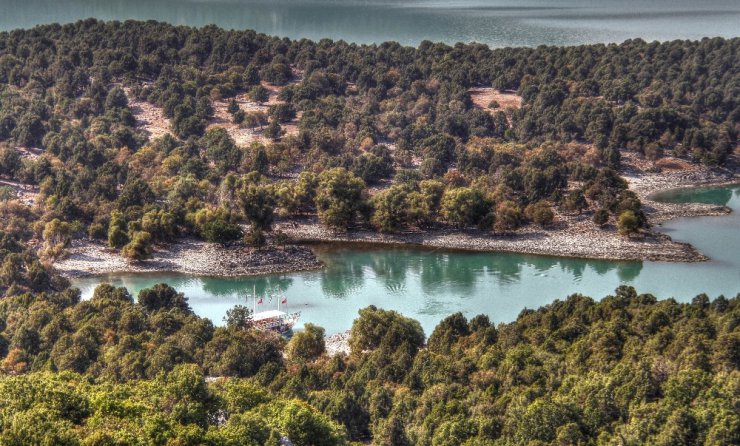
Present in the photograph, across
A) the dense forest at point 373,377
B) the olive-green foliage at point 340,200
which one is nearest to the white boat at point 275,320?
the dense forest at point 373,377

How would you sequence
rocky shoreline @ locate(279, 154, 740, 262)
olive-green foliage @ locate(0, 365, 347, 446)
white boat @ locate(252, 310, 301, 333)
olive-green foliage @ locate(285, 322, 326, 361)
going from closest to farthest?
olive-green foliage @ locate(0, 365, 347, 446)
olive-green foliage @ locate(285, 322, 326, 361)
white boat @ locate(252, 310, 301, 333)
rocky shoreline @ locate(279, 154, 740, 262)

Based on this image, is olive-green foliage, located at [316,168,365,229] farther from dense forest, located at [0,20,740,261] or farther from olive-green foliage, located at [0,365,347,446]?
olive-green foliage, located at [0,365,347,446]

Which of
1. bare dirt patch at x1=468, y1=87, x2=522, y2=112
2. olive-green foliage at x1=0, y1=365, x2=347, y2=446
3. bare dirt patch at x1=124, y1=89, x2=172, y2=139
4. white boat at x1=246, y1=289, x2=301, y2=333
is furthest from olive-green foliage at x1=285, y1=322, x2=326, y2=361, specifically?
bare dirt patch at x1=468, y1=87, x2=522, y2=112

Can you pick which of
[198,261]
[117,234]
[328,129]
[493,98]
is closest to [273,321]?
[198,261]

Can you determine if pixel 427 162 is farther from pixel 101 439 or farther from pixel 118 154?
pixel 101 439

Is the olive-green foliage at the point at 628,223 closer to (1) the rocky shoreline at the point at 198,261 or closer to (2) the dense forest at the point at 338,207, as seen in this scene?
(2) the dense forest at the point at 338,207

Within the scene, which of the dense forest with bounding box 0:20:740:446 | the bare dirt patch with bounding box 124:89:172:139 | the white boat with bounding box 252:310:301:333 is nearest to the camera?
the dense forest with bounding box 0:20:740:446
